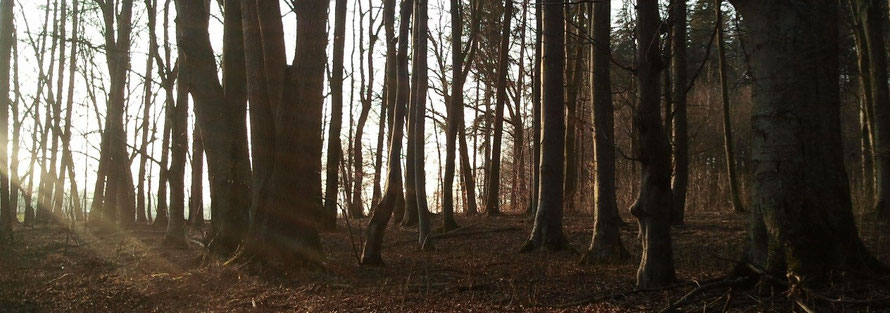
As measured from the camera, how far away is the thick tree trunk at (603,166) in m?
9.38

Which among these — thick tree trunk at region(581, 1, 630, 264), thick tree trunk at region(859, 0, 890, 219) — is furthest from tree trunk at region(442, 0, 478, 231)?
thick tree trunk at region(859, 0, 890, 219)

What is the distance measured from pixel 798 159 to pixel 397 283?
184 inches

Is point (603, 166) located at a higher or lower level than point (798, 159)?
higher

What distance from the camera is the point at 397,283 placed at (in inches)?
322

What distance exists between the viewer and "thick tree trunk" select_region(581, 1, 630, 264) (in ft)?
30.8

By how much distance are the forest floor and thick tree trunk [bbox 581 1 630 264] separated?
1.25 ft

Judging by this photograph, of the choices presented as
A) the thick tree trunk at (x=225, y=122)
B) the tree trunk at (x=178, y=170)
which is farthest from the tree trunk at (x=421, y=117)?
the tree trunk at (x=178, y=170)

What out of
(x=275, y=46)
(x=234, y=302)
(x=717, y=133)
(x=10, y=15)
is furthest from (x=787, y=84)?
(x=717, y=133)

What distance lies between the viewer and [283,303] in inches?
277

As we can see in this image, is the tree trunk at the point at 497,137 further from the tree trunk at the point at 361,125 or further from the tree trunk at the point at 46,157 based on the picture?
the tree trunk at the point at 46,157

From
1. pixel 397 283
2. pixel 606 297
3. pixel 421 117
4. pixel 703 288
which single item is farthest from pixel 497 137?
pixel 703 288

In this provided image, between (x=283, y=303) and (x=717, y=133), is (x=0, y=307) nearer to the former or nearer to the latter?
(x=283, y=303)

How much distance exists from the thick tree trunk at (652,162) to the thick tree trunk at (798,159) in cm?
73

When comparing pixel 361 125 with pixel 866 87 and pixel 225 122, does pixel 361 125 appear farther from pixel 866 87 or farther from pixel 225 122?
pixel 866 87
